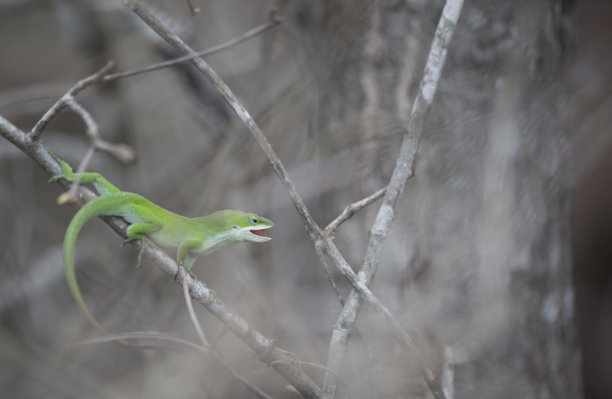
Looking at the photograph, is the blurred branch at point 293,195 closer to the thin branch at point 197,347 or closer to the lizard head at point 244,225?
the lizard head at point 244,225

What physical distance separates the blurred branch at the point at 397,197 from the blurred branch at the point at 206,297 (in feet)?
0.41

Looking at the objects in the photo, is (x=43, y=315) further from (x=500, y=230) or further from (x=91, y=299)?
(x=500, y=230)

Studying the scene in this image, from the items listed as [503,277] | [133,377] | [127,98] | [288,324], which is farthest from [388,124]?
[127,98]

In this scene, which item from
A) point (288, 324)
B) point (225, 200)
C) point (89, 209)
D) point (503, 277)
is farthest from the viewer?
point (225, 200)

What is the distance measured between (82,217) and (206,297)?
40cm

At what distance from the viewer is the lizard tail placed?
1.29 meters

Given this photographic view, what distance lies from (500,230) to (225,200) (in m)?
2.08

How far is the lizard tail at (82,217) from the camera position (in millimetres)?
1288

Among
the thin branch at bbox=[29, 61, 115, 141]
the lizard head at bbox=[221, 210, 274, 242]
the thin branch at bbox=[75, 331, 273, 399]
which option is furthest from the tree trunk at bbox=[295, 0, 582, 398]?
the thin branch at bbox=[29, 61, 115, 141]

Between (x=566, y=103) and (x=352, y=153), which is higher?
(x=566, y=103)

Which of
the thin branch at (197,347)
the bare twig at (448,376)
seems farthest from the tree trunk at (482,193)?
the thin branch at (197,347)

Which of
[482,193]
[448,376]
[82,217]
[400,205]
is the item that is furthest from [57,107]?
[482,193]

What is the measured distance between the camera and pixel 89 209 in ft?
4.64

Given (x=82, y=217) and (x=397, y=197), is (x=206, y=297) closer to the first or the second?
(x=82, y=217)
